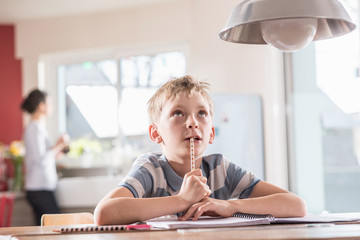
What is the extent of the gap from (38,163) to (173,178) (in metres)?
Answer: 3.09

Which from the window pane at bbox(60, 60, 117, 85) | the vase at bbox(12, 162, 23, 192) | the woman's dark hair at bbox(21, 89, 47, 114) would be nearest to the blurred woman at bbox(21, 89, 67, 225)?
the woman's dark hair at bbox(21, 89, 47, 114)

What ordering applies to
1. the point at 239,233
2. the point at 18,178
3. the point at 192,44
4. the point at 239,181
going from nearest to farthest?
1. the point at 239,233
2. the point at 239,181
3. the point at 192,44
4. the point at 18,178

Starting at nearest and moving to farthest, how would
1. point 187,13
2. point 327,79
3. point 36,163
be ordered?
point 327,79
point 36,163
point 187,13

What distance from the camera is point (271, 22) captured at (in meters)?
1.22

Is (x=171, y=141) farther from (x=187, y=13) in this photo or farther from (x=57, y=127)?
(x=57, y=127)

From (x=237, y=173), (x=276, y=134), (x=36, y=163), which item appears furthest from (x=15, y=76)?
(x=237, y=173)

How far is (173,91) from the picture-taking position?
138 cm

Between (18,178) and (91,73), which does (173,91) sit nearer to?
(18,178)

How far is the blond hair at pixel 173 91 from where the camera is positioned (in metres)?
1.38

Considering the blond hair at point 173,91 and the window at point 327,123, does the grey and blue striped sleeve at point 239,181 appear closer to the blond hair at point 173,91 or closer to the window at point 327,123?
the blond hair at point 173,91

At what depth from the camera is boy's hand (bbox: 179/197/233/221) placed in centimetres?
113

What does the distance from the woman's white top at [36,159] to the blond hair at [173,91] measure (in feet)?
9.58

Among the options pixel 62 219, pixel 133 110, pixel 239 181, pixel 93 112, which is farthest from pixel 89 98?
pixel 239 181

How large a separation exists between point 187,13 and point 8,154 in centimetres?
224
